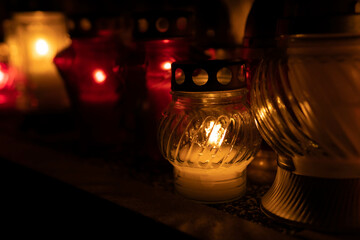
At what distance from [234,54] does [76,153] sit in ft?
1.27

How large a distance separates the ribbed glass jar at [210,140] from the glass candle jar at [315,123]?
6 centimetres

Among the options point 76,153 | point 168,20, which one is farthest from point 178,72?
point 76,153

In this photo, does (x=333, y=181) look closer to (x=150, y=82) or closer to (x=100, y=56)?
(x=150, y=82)

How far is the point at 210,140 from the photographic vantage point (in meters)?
0.57

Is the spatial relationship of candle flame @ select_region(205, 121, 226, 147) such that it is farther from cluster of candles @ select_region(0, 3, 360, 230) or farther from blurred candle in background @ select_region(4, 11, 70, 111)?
blurred candle in background @ select_region(4, 11, 70, 111)

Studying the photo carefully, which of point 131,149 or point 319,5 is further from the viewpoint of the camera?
point 131,149

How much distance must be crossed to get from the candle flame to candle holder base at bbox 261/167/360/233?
0.11m

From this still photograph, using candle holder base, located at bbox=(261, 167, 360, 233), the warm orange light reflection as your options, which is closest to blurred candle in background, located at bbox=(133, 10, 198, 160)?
candle holder base, located at bbox=(261, 167, 360, 233)

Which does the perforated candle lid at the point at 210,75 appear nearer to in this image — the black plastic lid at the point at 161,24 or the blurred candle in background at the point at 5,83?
the black plastic lid at the point at 161,24

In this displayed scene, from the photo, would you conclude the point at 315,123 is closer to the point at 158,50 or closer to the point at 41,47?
the point at 158,50

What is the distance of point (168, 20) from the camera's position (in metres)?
0.68

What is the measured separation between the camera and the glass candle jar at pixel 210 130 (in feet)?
1.82

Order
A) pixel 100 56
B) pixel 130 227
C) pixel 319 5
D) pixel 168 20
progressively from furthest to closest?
pixel 100 56 → pixel 168 20 → pixel 130 227 → pixel 319 5

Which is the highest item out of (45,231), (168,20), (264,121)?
(168,20)
